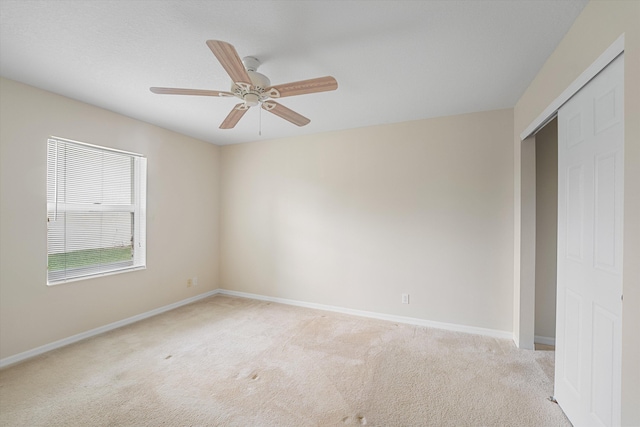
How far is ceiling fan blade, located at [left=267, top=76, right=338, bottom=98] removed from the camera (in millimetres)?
1704

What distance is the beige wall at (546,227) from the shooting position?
2.79 metres

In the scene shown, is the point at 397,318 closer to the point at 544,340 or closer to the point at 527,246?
the point at 544,340

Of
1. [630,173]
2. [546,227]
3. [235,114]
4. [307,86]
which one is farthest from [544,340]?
[235,114]

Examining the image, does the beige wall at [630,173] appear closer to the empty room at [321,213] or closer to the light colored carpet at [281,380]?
the empty room at [321,213]

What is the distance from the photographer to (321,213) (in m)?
3.83

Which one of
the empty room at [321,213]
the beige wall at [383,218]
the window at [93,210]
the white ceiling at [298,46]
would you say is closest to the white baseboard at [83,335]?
the empty room at [321,213]

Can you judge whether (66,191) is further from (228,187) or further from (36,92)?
(228,187)

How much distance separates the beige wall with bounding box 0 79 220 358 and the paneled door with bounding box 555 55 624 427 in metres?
4.23

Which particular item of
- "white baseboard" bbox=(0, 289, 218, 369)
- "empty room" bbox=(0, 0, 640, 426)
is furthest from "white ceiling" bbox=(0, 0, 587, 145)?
"white baseboard" bbox=(0, 289, 218, 369)

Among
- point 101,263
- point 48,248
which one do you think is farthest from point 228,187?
point 48,248

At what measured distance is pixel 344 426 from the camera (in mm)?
1683

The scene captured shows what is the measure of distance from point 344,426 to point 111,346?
245 cm

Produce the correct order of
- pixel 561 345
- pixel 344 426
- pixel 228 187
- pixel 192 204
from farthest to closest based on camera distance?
1. pixel 228 187
2. pixel 192 204
3. pixel 561 345
4. pixel 344 426

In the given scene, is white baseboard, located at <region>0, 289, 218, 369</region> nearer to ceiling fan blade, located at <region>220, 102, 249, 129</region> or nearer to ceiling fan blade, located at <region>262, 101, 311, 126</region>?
ceiling fan blade, located at <region>220, 102, 249, 129</region>
